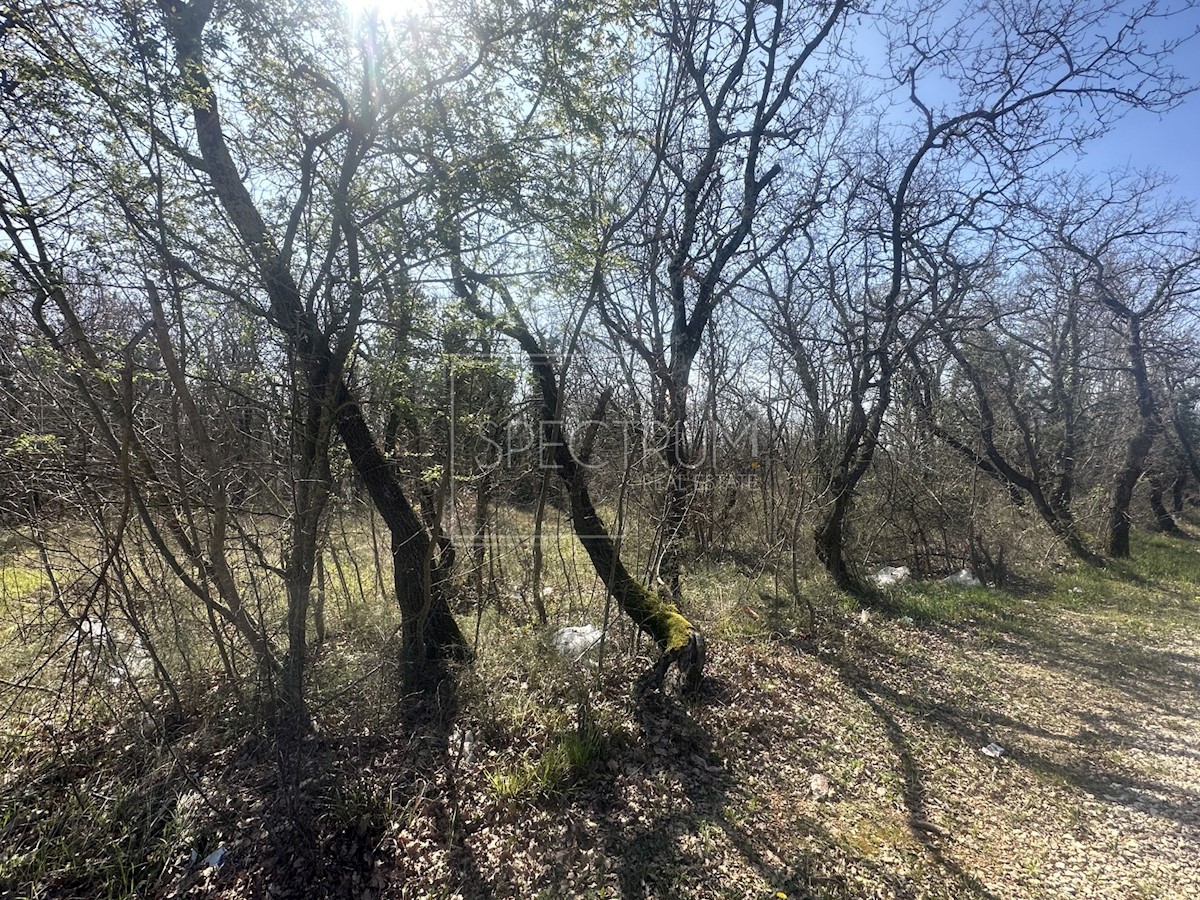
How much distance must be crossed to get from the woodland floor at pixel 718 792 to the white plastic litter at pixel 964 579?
259 centimetres

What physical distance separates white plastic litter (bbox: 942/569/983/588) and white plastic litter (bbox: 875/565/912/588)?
518 mm

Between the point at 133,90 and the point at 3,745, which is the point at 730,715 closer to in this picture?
the point at 3,745

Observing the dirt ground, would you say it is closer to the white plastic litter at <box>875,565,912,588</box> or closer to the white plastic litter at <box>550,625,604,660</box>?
the white plastic litter at <box>550,625,604,660</box>

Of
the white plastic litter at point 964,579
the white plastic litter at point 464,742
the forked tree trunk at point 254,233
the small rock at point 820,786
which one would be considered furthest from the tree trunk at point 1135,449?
the forked tree trunk at point 254,233

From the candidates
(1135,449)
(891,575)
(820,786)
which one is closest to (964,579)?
(891,575)

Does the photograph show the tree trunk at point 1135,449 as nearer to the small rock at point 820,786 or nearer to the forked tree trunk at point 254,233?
the small rock at point 820,786

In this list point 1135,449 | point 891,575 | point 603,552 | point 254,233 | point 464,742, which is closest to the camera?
point 254,233

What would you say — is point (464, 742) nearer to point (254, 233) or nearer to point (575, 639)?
point (575, 639)

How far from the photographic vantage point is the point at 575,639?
168 inches

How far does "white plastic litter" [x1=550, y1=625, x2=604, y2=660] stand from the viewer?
4051mm

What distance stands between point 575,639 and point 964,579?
6.47m

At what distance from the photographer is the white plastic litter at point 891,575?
7047mm

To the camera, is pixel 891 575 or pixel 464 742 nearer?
pixel 464 742

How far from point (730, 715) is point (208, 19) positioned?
5.24m
